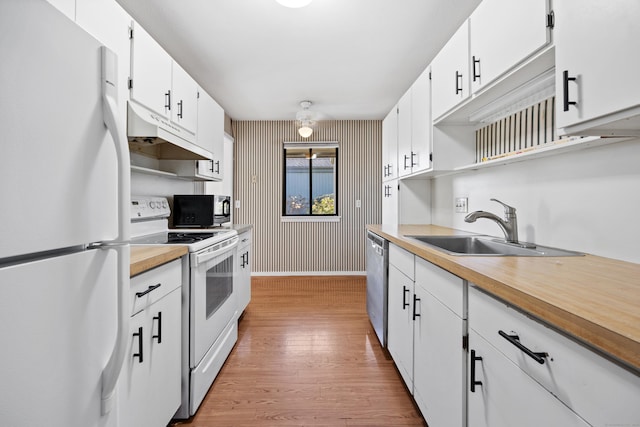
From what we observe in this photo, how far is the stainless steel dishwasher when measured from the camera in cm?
221

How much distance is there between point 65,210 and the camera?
2.08 ft

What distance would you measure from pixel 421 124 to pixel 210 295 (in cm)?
199

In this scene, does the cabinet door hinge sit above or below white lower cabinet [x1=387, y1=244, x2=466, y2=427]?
above

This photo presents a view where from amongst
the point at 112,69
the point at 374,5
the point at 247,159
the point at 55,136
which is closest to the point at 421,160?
the point at 374,5

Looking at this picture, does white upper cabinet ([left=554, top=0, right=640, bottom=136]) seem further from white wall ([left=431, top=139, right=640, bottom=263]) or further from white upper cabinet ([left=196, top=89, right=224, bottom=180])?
white upper cabinet ([left=196, top=89, right=224, bottom=180])

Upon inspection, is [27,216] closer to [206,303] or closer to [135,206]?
[206,303]

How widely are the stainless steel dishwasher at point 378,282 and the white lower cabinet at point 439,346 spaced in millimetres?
625

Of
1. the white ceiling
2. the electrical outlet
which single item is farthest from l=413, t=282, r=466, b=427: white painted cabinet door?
the white ceiling

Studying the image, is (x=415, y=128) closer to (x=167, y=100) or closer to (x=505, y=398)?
(x=167, y=100)

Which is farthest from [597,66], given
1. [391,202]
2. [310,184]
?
[310,184]

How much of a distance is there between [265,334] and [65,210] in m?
2.23

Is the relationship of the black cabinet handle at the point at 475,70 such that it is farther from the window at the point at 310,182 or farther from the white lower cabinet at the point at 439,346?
the window at the point at 310,182

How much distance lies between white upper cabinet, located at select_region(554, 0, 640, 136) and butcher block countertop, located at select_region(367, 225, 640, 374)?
45 cm

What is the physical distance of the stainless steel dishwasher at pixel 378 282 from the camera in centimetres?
221
